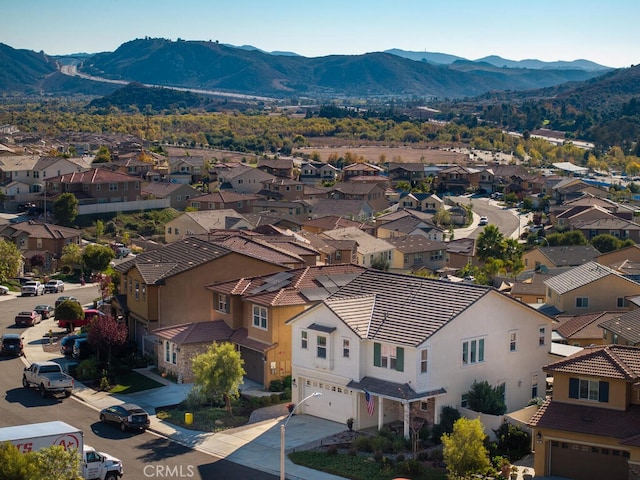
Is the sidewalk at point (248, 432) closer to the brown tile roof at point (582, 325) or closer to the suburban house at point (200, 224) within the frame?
the brown tile roof at point (582, 325)

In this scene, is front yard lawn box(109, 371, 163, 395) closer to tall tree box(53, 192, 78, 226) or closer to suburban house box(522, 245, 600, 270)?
suburban house box(522, 245, 600, 270)

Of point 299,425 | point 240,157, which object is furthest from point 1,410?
point 240,157

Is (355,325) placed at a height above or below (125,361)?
above

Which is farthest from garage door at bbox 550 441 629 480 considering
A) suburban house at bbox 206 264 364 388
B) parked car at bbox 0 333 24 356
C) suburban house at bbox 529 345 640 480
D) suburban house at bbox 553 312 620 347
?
parked car at bbox 0 333 24 356

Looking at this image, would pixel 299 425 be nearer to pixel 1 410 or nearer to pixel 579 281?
pixel 1 410

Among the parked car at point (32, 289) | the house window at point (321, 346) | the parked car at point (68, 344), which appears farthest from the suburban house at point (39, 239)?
the house window at point (321, 346)

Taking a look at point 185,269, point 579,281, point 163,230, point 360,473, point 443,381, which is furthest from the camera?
point 163,230
